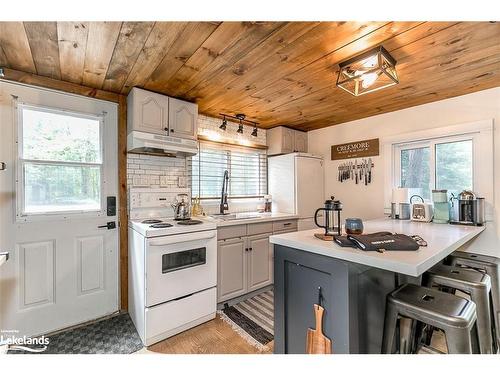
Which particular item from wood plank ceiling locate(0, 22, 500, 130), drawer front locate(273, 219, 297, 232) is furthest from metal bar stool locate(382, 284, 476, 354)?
drawer front locate(273, 219, 297, 232)

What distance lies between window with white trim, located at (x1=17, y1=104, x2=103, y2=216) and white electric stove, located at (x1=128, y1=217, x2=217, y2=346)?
0.53m

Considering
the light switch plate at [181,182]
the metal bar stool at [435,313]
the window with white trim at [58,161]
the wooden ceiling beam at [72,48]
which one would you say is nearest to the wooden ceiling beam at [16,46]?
the wooden ceiling beam at [72,48]

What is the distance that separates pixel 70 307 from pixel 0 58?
2.02 m

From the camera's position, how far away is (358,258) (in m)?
1.02

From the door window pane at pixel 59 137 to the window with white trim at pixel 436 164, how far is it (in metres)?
3.33

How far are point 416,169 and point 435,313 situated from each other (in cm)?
212

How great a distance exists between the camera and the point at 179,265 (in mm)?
1977

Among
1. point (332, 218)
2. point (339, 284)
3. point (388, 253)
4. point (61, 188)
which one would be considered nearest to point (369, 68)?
point (332, 218)

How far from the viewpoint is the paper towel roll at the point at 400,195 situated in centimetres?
247

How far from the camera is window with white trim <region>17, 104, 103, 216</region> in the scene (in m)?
1.85

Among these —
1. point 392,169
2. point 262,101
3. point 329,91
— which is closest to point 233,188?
point 262,101

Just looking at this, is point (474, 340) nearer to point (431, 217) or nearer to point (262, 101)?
point (431, 217)

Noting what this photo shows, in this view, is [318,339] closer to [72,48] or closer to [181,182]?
[181,182]

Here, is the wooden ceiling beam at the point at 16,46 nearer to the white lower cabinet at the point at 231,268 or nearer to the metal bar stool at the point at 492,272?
the white lower cabinet at the point at 231,268
